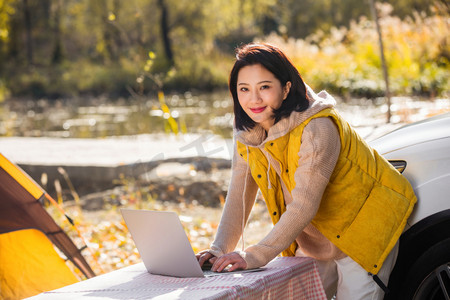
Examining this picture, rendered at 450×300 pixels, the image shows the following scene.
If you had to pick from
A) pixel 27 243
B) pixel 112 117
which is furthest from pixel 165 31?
pixel 27 243

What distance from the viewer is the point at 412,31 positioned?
38.1ft

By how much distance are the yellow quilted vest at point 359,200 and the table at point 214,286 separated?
7.3 inches

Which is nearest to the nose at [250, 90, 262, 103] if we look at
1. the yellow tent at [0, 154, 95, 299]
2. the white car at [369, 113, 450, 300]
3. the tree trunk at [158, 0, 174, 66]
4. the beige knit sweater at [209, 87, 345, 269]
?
the beige knit sweater at [209, 87, 345, 269]

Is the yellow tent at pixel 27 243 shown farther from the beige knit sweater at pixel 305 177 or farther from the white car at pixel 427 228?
the white car at pixel 427 228

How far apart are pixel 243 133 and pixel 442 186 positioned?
2.59 feet

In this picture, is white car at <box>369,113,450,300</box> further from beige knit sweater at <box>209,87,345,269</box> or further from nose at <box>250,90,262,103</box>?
nose at <box>250,90,262,103</box>

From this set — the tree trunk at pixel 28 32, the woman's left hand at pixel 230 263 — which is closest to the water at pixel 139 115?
the woman's left hand at pixel 230 263

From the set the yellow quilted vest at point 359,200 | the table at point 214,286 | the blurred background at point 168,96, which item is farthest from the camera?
the blurred background at point 168,96

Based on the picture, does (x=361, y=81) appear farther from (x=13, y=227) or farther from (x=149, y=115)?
(x=13, y=227)

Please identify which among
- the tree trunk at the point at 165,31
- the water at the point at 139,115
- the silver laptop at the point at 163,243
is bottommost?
the water at the point at 139,115

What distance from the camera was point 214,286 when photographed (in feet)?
6.56

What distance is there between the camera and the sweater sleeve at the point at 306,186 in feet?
7.32

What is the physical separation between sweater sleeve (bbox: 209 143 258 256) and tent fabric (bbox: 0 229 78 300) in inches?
53.8

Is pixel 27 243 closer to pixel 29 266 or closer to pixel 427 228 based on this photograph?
pixel 29 266
